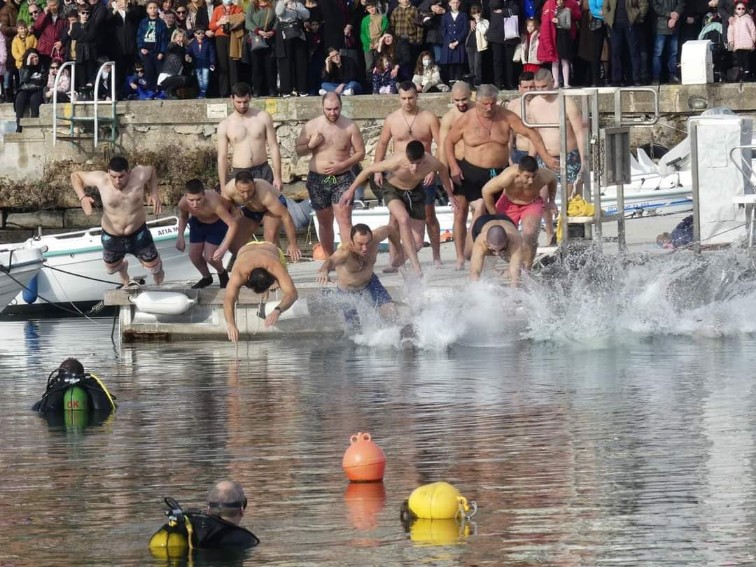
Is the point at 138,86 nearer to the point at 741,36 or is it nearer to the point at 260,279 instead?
the point at 741,36

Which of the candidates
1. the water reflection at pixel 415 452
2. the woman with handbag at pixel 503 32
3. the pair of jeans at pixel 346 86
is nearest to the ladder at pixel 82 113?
the pair of jeans at pixel 346 86

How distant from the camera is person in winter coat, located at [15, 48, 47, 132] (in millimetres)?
27344

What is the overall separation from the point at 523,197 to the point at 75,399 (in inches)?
208

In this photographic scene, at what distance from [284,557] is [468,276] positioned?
825cm

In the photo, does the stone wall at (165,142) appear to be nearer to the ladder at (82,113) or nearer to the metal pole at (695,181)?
the ladder at (82,113)

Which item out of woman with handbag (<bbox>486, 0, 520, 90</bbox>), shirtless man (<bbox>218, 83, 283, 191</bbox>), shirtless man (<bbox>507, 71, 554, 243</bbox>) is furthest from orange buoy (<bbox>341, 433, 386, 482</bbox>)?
woman with handbag (<bbox>486, 0, 520, 90</bbox>)

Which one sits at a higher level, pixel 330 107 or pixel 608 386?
pixel 330 107

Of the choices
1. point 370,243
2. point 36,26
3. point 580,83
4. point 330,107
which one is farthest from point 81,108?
point 370,243

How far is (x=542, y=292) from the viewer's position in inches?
605

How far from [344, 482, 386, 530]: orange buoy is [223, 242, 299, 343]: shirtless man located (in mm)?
5593

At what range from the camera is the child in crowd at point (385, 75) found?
24.8 meters

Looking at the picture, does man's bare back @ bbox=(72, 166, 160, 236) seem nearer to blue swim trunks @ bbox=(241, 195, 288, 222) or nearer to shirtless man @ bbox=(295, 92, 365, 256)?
blue swim trunks @ bbox=(241, 195, 288, 222)

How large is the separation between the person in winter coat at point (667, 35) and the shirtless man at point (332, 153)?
7183 millimetres

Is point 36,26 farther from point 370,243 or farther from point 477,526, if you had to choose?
point 477,526
